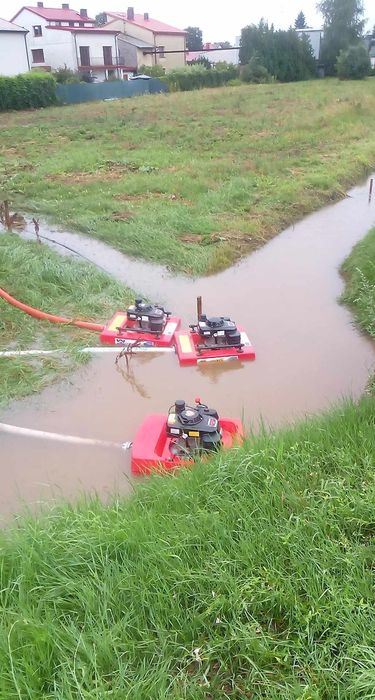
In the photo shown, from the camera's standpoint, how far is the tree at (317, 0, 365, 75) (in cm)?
4019

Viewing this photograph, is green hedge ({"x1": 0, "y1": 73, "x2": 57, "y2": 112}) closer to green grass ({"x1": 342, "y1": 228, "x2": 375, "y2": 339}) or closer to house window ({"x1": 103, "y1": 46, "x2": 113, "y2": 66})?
house window ({"x1": 103, "y1": 46, "x2": 113, "y2": 66})

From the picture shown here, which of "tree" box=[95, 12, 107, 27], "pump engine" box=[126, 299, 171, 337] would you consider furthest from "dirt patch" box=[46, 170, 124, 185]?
"tree" box=[95, 12, 107, 27]

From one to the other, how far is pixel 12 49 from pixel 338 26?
79.0 ft

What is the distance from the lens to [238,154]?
16.0 m

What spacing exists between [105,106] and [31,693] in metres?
30.0

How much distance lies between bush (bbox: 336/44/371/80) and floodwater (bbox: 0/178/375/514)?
34.5 m

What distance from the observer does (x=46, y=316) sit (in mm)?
7199

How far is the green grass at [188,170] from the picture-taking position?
10367mm

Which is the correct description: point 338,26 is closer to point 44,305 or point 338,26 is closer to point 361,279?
point 361,279

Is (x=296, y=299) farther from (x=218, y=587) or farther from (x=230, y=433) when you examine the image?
(x=218, y=587)

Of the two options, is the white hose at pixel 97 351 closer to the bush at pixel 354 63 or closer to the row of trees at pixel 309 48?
the row of trees at pixel 309 48

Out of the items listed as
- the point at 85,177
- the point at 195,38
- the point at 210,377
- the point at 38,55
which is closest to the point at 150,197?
the point at 85,177

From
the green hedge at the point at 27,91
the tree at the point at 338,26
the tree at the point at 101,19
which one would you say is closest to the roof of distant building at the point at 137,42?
the tree at the point at 101,19

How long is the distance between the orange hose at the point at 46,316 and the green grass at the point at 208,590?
3.92 metres
